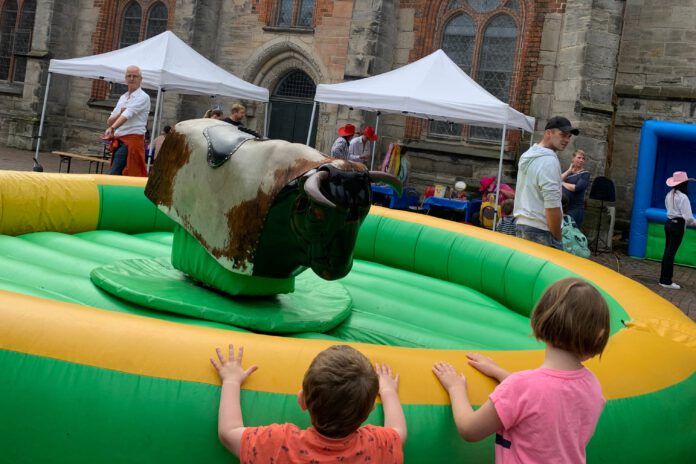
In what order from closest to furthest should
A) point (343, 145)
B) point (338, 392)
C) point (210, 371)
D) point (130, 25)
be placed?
point (338, 392)
point (210, 371)
point (343, 145)
point (130, 25)

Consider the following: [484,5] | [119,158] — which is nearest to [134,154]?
[119,158]

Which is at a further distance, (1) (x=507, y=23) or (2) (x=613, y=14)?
(1) (x=507, y=23)

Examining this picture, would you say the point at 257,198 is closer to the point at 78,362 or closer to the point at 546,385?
the point at 78,362

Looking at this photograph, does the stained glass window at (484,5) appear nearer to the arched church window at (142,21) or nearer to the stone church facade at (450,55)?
the stone church facade at (450,55)

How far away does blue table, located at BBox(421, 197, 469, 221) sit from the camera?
38.2ft

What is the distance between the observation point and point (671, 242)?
9.51 meters

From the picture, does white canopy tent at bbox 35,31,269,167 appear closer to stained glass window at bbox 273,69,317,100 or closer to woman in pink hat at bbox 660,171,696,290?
stained glass window at bbox 273,69,317,100

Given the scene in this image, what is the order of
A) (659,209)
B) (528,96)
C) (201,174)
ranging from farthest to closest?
(528,96), (659,209), (201,174)

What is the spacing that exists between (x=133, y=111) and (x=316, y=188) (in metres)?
4.93

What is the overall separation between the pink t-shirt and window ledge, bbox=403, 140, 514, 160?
12.4 metres

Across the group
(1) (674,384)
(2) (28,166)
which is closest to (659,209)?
(1) (674,384)

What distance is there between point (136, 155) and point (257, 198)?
4.65 m

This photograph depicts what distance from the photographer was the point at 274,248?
336 cm

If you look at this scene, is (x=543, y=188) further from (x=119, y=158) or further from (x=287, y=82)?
(x=287, y=82)
